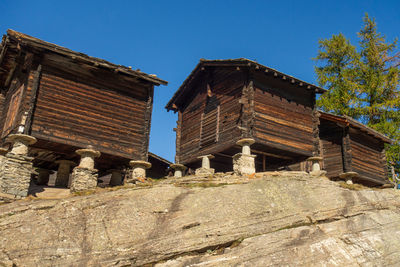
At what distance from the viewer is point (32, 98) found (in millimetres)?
15812

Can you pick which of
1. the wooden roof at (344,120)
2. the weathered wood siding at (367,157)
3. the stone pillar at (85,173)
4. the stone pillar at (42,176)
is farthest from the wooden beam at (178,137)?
the weathered wood siding at (367,157)

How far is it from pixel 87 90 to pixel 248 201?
912 cm

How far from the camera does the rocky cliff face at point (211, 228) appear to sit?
930 centimetres

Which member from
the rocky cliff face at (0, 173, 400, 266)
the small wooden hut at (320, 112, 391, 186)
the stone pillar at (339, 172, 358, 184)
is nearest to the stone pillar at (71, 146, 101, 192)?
the rocky cliff face at (0, 173, 400, 266)

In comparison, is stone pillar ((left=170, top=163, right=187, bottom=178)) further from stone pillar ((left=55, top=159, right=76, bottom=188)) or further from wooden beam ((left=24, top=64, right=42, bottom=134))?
wooden beam ((left=24, top=64, right=42, bottom=134))

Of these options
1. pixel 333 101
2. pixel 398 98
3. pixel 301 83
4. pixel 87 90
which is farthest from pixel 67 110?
pixel 398 98

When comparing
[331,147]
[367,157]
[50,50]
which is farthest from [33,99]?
[367,157]

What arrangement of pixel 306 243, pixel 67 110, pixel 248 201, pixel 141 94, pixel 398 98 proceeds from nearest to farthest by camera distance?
pixel 306 243, pixel 248 201, pixel 67 110, pixel 141 94, pixel 398 98

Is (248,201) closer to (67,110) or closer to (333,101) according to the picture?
(67,110)

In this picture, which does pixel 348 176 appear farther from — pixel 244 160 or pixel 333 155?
pixel 244 160

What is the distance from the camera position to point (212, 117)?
19953 millimetres

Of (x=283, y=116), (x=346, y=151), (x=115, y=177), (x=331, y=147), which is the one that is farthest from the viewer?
(x=331, y=147)

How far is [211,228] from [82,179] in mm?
7338

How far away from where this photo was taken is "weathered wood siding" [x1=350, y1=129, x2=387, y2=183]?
21688mm
